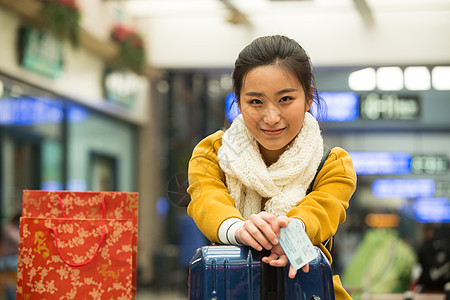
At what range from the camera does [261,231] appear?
155 cm

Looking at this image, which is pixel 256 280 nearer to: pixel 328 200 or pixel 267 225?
pixel 267 225

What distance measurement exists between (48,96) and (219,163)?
7408 mm

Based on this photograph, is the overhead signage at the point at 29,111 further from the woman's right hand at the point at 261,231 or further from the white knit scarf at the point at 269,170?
the woman's right hand at the point at 261,231

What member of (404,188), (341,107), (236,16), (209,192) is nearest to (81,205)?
(209,192)

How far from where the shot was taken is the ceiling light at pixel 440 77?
9.87 m

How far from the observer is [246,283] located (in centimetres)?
157

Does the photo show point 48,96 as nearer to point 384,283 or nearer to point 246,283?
point 384,283

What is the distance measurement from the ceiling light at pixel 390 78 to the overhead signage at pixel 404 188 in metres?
4.30

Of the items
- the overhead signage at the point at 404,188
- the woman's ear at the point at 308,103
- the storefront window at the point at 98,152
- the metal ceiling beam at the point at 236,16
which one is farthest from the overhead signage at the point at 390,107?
the woman's ear at the point at 308,103

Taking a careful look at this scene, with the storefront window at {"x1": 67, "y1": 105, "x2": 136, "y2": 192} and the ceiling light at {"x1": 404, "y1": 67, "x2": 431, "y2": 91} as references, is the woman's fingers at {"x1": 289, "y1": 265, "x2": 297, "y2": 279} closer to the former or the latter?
the storefront window at {"x1": 67, "y1": 105, "x2": 136, "y2": 192}

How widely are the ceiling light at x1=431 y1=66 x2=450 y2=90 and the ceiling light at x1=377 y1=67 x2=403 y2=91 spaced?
51cm

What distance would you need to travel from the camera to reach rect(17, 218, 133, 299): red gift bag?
1864mm

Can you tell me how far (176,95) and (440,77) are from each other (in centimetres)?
465

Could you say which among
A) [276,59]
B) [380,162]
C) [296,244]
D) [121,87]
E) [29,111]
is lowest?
[296,244]
